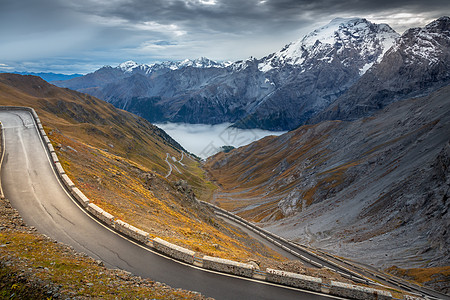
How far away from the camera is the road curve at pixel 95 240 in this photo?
54.3 feet

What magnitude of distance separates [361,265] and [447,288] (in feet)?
49.9

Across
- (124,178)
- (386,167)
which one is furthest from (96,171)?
(386,167)

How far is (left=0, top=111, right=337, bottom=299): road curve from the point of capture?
54.3ft

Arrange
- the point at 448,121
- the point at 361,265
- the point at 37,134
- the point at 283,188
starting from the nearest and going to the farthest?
the point at 37,134 < the point at 361,265 < the point at 448,121 < the point at 283,188

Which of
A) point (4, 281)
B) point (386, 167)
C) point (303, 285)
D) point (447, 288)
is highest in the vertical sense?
point (4, 281)

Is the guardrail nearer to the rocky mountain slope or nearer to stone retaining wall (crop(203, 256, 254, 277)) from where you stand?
stone retaining wall (crop(203, 256, 254, 277))

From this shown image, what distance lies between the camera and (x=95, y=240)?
19.6 m

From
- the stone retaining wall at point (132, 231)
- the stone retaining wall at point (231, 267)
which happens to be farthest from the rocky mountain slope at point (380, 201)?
the stone retaining wall at point (132, 231)

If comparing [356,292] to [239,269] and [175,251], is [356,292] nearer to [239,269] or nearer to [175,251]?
[239,269]

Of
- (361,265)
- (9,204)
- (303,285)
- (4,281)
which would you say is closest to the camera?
(4,281)

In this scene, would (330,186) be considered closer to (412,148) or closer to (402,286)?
(412,148)

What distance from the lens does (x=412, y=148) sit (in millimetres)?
90625

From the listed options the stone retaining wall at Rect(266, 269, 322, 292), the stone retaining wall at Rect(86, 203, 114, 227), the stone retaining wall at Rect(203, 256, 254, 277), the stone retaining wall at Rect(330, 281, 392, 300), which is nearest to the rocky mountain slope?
the stone retaining wall at Rect(330, 281, 392, 300)

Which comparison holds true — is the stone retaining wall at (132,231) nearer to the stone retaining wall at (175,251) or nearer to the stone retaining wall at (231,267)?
the stone retaining wall at (175,251)
